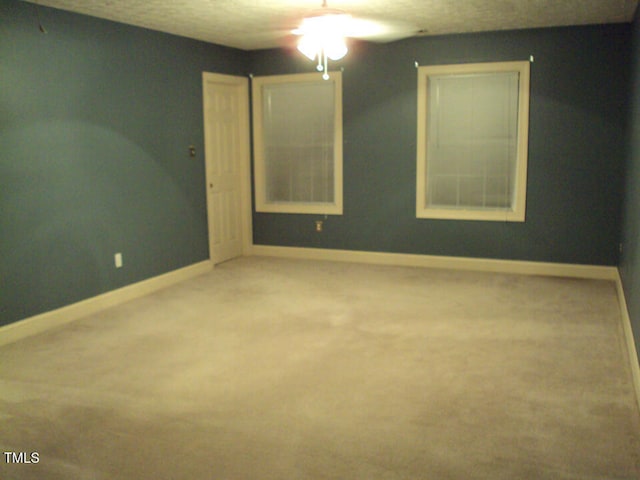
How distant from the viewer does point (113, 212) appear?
212 inches

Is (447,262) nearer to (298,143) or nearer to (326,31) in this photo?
(298,143)

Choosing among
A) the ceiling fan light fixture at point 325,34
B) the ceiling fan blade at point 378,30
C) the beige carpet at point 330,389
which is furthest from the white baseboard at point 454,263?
the ceiling fan light fixture at point 325,34

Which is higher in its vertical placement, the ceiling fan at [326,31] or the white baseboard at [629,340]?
the ceiling fan at [326,31]

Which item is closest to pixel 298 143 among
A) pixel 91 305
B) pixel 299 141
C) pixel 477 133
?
pixel 299 141

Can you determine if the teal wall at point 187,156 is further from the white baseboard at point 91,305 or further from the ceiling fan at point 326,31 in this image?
the ceiling fan at point 326,31

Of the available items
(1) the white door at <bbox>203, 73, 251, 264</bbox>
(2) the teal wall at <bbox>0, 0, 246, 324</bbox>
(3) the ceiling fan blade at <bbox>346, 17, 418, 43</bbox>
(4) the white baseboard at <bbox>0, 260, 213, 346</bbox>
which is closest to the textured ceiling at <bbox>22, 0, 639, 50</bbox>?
(3) the ceiling fan blade at <bbox>346, 17, 418, 43</bbox>

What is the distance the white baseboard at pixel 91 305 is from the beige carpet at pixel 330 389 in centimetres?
10

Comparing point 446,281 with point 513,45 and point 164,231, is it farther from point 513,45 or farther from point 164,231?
point 164,231

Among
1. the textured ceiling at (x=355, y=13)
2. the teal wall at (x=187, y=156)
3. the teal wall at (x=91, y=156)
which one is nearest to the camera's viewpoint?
the teal wall at (x=91, y=156)

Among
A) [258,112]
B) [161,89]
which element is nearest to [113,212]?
[161,89]

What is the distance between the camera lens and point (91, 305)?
5.16 m

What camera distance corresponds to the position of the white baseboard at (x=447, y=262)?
6172 mm

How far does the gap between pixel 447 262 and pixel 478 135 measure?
141cm

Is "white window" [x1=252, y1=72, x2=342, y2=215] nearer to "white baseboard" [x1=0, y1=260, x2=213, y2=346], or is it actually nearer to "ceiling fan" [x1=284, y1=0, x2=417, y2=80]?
"white baseboard" [x1=0, y1=260, x2=213, y2=346]
